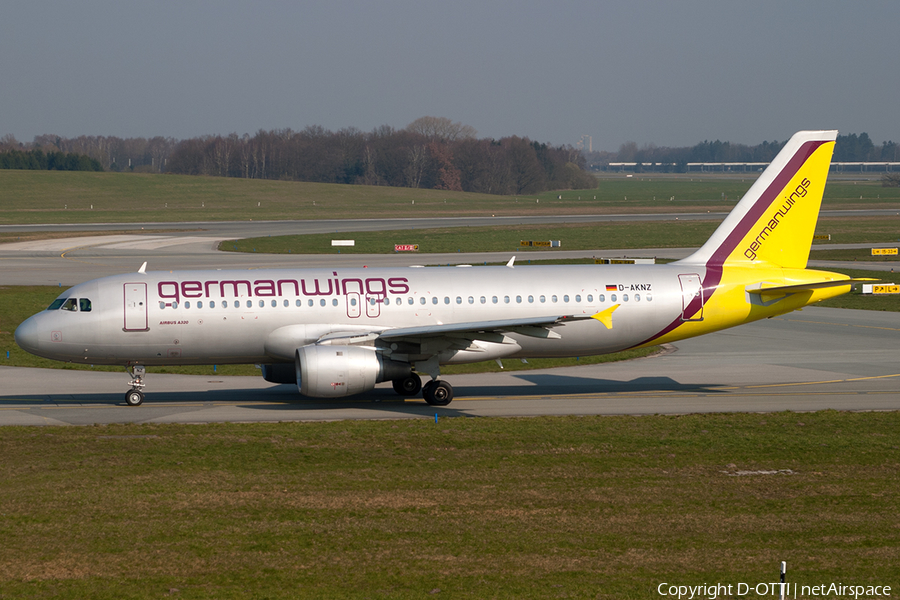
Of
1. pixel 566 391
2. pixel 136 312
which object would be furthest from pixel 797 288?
pixel 136 312

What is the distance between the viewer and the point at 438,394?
96.1ft

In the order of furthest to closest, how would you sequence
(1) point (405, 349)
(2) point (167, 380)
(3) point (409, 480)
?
(2) point (167, 380) < (1) point (405, 349) < (3) point (409, 480)

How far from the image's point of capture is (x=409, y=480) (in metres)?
19.3

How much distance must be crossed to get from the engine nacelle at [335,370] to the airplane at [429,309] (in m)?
0.04

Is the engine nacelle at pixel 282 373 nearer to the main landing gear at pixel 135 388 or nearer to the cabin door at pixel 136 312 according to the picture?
the main landing gear at pixel 135 388

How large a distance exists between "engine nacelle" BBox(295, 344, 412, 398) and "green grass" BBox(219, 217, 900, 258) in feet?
165

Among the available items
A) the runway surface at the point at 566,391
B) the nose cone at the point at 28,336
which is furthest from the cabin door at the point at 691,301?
Result: the nose cone at the point at 28,336

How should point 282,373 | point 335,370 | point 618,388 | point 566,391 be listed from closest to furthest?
1. point 335,370
2. point 282,373
3. point 566,391
4. point 618,388

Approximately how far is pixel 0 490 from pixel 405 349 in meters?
13.2

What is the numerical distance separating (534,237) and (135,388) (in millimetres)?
71332

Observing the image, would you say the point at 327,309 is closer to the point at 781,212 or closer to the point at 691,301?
the point at 691,301

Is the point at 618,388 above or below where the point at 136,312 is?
below

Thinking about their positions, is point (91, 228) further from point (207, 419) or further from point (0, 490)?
point (0, 490)

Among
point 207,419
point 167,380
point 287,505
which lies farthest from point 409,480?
point 167,380
